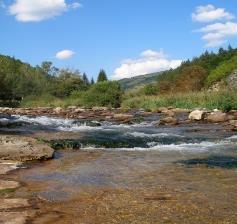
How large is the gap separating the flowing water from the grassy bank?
16.2m

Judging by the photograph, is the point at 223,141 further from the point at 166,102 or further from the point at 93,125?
the point at 166,102

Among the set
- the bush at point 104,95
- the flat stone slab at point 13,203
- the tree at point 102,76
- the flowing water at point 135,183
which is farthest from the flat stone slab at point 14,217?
the tree at point 102,76

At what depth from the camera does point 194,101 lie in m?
35.1

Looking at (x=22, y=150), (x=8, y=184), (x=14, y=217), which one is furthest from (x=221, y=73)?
(x=14, y=217)

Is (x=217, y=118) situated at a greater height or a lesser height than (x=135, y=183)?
greater

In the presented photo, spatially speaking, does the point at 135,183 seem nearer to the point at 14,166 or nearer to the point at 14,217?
the point at 14,217

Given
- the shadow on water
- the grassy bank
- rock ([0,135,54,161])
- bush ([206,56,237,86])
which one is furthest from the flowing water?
bush ([206,56,237,86])

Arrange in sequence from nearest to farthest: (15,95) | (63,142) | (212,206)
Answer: (212,206)
(63,142)
(15,95)

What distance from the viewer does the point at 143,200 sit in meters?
6.93

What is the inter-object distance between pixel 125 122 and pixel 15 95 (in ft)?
252

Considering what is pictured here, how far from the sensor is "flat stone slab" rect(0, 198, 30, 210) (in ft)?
20.9

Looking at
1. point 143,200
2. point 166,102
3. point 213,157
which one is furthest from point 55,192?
point 166,102

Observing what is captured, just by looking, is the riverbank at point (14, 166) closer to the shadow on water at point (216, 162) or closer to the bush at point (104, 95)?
the shadow on water at point (216, 162)

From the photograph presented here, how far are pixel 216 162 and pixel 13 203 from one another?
216 inches
